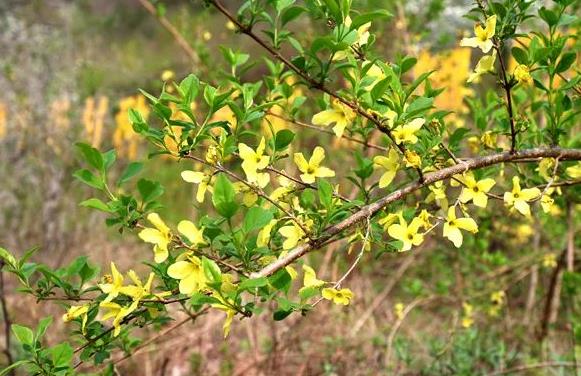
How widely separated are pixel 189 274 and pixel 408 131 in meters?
0.43

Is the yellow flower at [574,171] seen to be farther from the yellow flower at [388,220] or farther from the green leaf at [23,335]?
the green leaf at [23,335]

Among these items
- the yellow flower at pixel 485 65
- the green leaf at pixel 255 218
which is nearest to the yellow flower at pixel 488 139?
the yellow flower at pixel 485 65

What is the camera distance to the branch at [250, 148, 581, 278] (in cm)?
101

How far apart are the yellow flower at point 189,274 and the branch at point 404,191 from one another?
0.27 ft

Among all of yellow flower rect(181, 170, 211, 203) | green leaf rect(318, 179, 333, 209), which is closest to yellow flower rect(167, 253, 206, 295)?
yellow flower rect(181, 170, 211, 203)

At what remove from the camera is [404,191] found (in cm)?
112

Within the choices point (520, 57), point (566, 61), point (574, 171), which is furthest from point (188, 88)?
point (574, 171)

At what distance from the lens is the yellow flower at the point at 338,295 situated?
3.30 feet

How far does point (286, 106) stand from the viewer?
1.48 metres

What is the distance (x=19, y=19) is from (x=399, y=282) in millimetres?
4432

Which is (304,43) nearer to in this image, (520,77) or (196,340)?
(196,340)

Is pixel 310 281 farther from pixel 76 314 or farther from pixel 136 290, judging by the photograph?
pixel 76 314

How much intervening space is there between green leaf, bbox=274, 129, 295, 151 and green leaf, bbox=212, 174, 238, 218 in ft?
0.58

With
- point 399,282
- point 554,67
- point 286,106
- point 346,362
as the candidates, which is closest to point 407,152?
point 554,67
